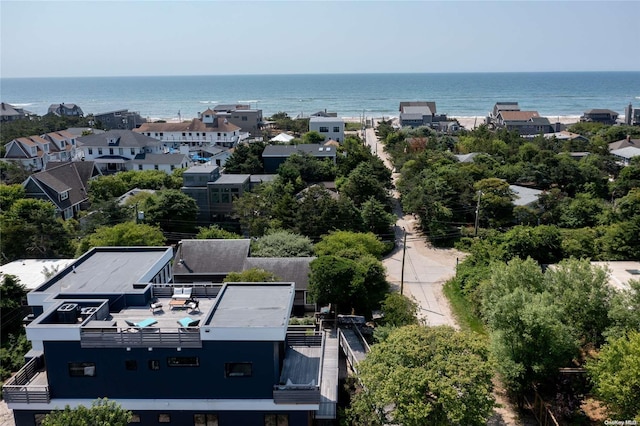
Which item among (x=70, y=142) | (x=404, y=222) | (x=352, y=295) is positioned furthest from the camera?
(x=70, y=142)

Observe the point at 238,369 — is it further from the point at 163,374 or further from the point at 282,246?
the point at 282,246

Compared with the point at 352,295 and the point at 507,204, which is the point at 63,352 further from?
the point at 507,204

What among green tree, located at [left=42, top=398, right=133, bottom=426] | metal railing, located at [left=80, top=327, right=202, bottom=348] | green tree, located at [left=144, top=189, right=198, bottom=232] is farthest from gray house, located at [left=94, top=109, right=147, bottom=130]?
green tree, located at [left=42, top=398, right=133, bottom=426]

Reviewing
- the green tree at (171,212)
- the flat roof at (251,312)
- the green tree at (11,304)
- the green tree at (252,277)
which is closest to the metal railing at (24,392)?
the flat roof at (251,312)

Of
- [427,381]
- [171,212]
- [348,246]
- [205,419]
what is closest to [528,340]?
[427,381]

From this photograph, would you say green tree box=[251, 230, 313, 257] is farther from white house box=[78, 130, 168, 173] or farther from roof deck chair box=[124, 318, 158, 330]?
white house box=[78, 130, 168, 173]

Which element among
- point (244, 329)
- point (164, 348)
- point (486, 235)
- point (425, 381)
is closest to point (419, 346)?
point (425, 381)

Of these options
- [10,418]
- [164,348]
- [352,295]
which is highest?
[164,348]
